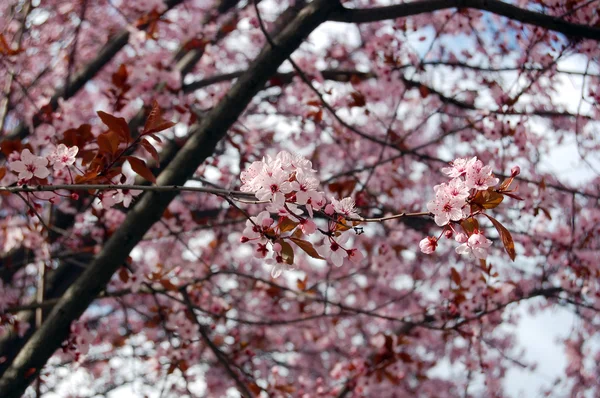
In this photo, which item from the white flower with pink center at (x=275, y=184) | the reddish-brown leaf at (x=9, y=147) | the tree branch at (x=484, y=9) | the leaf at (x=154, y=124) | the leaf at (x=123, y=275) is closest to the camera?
the white flower with pink center at (x=275, y=184)

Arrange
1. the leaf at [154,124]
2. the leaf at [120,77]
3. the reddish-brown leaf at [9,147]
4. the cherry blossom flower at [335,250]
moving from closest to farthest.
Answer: the cherry blossom flower at [335,250], the leaf at [154,124], the reddish-brown leaf at [9,147], the leaf at [120,77]

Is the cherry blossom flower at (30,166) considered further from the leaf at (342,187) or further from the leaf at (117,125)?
the leaf at (342,187)

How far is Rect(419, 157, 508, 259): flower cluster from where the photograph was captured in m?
1.18

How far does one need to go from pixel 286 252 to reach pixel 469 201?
0.45m

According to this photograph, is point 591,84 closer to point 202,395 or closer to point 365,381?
point 365,381

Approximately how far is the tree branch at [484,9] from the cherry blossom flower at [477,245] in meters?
1.07

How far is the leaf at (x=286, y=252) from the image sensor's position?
1.26 metres

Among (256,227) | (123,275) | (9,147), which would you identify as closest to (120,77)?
(9,147)

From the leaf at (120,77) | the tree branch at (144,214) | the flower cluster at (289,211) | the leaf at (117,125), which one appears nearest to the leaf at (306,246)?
the flower cluster at (289,211)

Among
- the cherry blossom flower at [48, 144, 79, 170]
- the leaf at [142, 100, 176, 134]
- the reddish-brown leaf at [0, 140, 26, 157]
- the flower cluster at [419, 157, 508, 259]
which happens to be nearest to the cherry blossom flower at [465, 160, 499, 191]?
the flower cluster at [419, 157, 508, 259]

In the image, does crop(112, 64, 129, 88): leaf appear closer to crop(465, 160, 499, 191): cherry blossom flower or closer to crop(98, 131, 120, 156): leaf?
crop(98, 131, 120, 156): leaf

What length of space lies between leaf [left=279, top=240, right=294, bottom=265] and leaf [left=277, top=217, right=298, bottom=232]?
0.05m

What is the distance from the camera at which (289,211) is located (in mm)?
1216

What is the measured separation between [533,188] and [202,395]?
11.5ft
